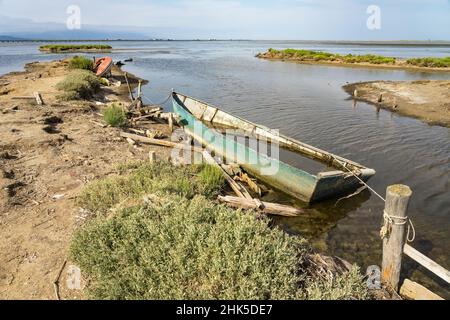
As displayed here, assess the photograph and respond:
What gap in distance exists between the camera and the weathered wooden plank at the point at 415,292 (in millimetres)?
5520

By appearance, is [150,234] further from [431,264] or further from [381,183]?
[381,183]

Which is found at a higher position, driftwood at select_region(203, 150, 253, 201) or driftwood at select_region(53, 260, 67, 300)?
driftwood at select_region(203, 150, 253, 201)

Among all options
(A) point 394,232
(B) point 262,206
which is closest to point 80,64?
(B) point 262,206

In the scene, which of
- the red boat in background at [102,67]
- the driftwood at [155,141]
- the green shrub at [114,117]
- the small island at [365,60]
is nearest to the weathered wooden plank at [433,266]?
the driftwood at [155,141]

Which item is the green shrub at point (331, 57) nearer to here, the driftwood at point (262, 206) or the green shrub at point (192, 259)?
the driftwood at point (262, 206)

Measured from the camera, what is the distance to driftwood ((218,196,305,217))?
339 inches

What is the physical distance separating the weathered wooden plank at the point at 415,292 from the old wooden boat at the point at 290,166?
3.54 meters

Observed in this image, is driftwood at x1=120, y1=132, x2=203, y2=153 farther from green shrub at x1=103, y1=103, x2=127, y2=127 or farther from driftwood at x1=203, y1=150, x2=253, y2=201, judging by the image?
driftwood at x1=203, y1=150, x2=253, y2=201

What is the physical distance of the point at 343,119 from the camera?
63.4ft

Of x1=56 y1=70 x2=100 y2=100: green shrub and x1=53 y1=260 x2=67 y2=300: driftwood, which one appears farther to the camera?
x1=56 y1=70 x2=100 y2=100: green shrub

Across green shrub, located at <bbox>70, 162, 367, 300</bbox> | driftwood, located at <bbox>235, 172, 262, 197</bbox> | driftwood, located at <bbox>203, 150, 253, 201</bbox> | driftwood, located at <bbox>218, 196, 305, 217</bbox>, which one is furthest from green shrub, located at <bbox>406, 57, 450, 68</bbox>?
green shrub, located at <bbox>70, 162, 367, 300</bbox>

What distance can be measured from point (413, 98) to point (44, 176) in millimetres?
24644

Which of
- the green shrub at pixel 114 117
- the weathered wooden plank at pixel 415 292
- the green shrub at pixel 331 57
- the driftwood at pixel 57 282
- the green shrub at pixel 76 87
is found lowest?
the weathered wooden plank at pixel 415 292

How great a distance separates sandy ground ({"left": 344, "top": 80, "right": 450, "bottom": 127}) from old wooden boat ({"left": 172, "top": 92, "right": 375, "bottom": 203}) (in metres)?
10.7
